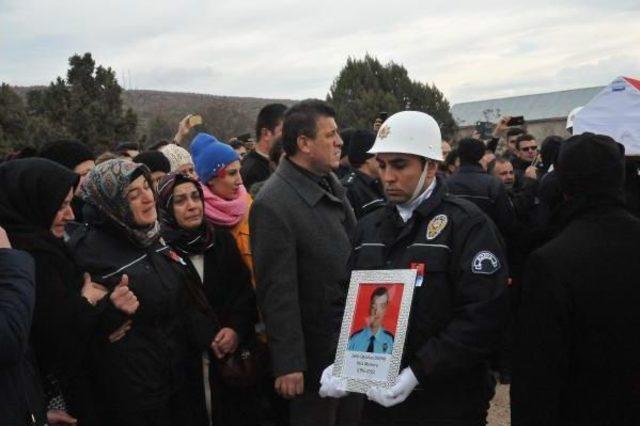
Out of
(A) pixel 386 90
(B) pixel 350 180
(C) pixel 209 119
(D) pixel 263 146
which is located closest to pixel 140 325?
(B) pixel 350 180

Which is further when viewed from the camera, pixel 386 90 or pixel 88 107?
pixel 386 90

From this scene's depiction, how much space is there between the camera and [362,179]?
5.77m

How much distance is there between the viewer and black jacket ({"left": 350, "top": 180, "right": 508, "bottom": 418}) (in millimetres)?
2852

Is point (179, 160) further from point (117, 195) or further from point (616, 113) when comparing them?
point (616, 113)

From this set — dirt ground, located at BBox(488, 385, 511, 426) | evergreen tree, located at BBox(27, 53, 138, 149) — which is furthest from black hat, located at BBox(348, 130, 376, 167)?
evergreen tree, located at BBox(27, 53, 138, 149)

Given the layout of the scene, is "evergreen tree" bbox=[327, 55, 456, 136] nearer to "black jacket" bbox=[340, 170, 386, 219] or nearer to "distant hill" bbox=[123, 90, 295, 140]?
"distant hill" bbox=[123, 90, 295, 140]

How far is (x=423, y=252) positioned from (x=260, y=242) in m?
1.30

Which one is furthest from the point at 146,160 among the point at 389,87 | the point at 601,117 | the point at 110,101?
the point at 389,87

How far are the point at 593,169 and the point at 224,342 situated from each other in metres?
2.26

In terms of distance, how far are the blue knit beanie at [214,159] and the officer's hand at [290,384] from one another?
1.50 meters

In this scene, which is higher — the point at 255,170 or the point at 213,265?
the point at 255,170

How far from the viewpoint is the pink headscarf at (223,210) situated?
4637 millimetres

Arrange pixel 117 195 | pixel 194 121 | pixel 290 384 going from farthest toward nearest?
pixel 194 121, pixel 290 384, pixel 117 195

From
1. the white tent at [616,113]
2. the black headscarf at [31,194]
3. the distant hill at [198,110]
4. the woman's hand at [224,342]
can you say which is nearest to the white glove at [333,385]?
the woman's hand at [224,342]
